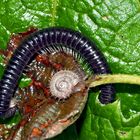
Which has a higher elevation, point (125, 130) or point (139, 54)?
point (139, 54)

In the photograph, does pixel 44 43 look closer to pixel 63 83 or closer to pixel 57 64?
pixel 57 64

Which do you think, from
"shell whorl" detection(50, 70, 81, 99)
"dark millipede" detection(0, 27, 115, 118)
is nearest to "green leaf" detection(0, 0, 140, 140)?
"dark millipede" detection(0, 27, 115, 118)

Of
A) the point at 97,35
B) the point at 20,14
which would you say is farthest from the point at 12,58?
the point at 97,35

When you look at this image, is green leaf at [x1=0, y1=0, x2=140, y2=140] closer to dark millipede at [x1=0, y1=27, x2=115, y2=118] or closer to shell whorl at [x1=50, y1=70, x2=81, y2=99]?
dark millipede at [x1=0, y1=27, x2=115, y2=118]

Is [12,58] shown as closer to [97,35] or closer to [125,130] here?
[97,35]

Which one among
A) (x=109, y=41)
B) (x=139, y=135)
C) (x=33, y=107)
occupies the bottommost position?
(x=139, y=135)

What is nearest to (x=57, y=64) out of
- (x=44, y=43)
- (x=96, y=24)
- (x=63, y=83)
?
(x=44, y=43)
